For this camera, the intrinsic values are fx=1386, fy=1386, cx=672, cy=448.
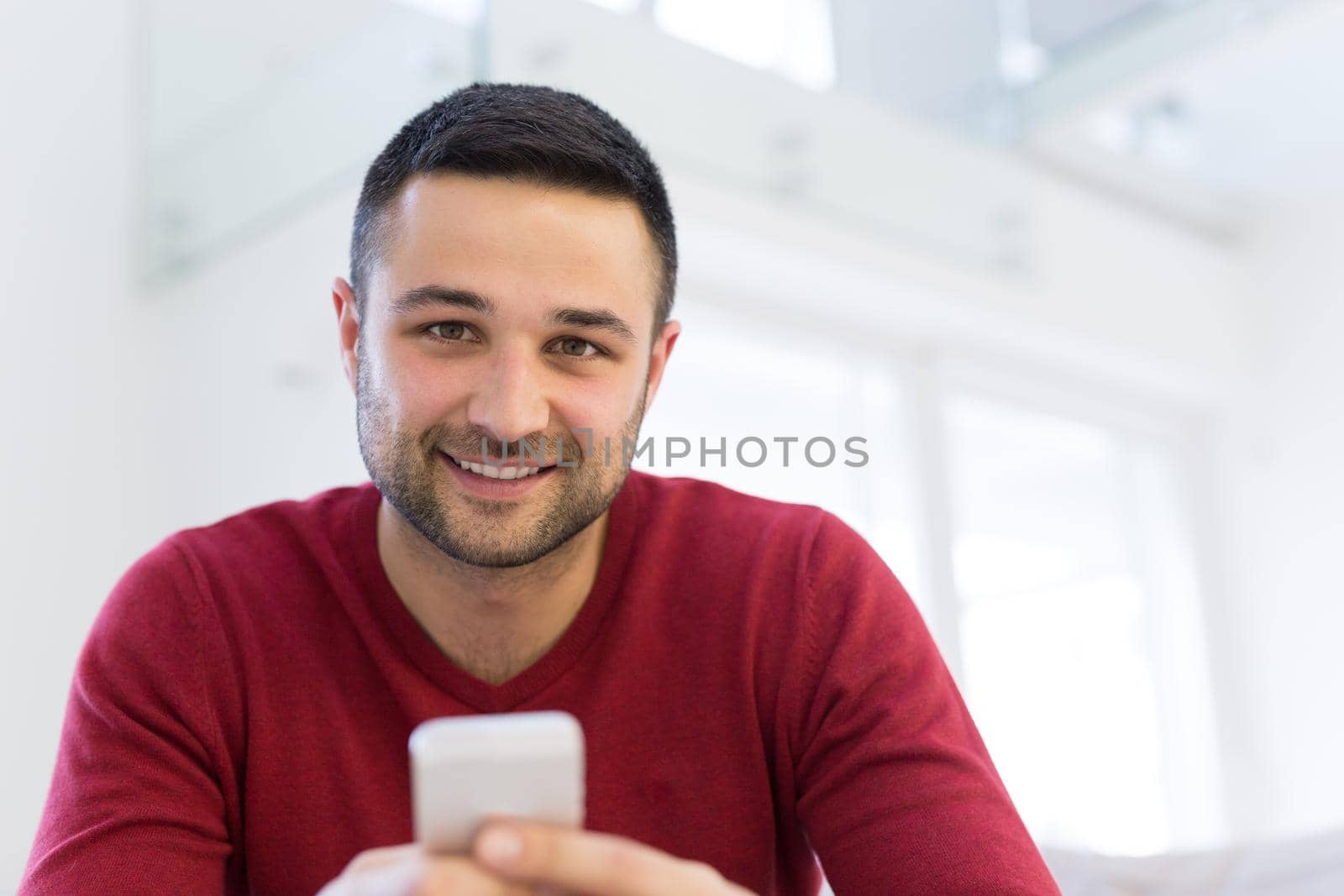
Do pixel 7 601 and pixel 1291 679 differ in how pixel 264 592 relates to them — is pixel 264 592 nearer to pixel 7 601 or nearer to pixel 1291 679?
pixel 7 601

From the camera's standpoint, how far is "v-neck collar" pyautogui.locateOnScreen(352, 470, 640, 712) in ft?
3.71

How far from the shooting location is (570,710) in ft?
3.71

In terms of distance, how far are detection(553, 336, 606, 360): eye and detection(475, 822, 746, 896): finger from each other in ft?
1.76

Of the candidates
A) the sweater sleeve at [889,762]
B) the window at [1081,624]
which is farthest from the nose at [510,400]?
the window at [1081,624]

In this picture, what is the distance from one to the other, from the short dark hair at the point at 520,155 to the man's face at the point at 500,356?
0.02m

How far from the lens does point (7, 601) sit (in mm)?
2682

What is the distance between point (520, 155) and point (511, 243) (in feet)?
0.26

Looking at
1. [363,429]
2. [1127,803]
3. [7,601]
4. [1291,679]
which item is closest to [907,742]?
[363,429]

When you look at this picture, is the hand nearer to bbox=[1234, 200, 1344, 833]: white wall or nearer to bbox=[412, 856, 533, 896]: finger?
bbox=[412, 856, 533, 896]: finger

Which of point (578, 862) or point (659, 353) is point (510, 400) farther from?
point (578, 862)

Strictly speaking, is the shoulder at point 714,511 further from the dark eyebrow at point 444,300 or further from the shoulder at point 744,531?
the dark eyebrow at point 444,300

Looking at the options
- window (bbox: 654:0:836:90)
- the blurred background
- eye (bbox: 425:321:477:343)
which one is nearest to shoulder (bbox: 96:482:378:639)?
eye (bbox: 425:321:477:343)

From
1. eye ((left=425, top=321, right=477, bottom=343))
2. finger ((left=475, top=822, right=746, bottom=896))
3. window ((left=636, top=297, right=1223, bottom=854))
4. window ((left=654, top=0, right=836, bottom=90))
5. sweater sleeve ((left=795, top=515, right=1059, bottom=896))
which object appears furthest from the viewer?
window ((left=636, top=297, right=1223, bottom=854))

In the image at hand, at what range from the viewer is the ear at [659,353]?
1254 millimetres
